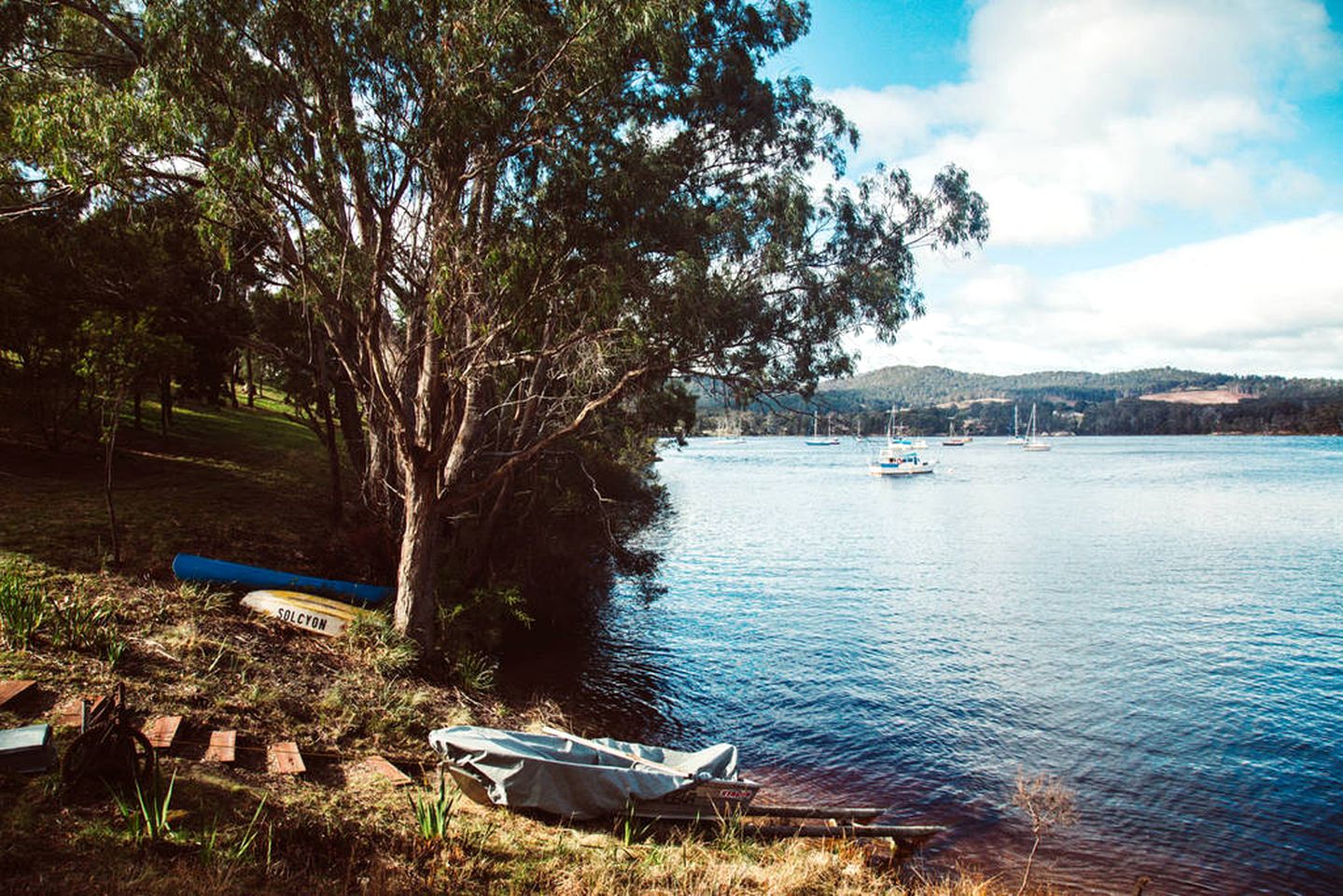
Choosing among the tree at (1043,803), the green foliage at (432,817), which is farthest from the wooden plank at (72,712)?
the tree at (1043,803)

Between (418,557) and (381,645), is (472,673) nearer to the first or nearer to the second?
(381,645)

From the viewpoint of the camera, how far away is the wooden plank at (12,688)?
754 centimetres

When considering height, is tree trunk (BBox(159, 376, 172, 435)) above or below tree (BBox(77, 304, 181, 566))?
below

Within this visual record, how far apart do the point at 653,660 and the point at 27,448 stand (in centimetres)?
1540

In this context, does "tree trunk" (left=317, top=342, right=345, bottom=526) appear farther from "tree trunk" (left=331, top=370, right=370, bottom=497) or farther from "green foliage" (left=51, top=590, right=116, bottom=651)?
"green foliage" (left=51, top=590, right=116, bottom=651)

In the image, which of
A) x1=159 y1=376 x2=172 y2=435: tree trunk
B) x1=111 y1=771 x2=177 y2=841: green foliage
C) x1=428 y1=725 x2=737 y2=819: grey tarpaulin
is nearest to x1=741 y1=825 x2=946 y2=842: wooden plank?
x1=428 y1=725 x2=737 y2=819: grey tarpaulin

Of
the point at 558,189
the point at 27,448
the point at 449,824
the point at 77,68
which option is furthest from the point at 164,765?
the point at 27,448

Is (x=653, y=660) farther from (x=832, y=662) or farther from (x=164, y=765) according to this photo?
(x=164, y=765)

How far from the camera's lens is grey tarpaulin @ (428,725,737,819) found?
8.84m

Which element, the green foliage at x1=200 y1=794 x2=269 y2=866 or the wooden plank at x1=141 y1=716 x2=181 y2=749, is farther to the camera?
the wooden plank at x1=141 y1=716 x2=181 y2=749

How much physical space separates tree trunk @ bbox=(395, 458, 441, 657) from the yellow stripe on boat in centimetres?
99

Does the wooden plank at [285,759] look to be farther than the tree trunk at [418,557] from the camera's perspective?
No

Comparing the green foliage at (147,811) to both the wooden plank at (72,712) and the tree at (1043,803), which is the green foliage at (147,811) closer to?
the wooden plank at (72,712)

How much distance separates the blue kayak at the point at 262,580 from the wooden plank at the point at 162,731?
17.6 feet
